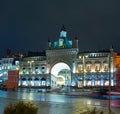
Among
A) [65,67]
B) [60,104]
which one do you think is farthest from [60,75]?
[60,104]

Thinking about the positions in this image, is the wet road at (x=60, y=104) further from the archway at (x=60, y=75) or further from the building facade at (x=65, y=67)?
the archway at (x=60, y=75)

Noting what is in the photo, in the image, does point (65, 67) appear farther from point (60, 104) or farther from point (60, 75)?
point (60, 104)

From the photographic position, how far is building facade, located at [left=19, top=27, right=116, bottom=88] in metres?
113

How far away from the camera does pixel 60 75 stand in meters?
130

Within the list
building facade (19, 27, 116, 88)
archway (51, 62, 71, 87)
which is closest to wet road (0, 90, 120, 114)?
building facade (19, 27, 116, 88)

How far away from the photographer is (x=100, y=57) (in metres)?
114

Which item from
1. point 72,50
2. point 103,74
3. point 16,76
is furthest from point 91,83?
point 16,76

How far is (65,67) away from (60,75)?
6221 millimetres

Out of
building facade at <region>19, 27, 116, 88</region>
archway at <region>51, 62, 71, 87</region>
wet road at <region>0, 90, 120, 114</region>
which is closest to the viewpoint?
wet road at <region>0, 90, 120, 114</region>

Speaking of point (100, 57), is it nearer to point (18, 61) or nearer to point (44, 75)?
point (44, 75)

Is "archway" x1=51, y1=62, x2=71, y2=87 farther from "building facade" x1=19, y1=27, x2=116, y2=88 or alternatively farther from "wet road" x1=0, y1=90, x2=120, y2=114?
"wet road" x1=0, y1=90, x2=120, y2=114

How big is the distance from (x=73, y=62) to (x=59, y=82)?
50.6 ft

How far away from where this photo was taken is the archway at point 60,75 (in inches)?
4853

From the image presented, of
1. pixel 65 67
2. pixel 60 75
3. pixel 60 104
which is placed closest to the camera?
pixel 60 104
